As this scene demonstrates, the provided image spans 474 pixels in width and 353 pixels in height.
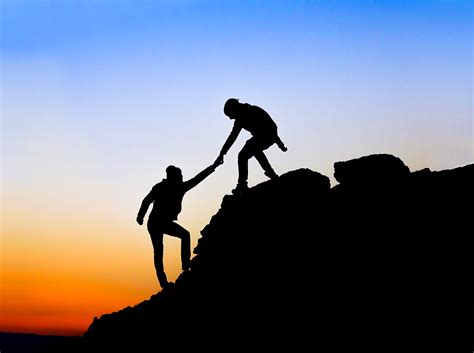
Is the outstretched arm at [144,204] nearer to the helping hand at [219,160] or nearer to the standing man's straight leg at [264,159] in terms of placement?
the helping hand at [219,160]

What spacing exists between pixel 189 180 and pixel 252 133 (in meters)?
2.48

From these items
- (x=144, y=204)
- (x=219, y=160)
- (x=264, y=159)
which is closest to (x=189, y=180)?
(x=219, y=160)

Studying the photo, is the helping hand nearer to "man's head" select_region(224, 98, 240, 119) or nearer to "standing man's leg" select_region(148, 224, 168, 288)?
"man's head" select_region(224, 98, 240, 119)

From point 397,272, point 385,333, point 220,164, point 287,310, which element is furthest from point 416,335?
point 220,164

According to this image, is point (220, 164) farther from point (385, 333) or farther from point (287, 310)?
point (385, 333)

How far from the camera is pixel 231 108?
70.2ft

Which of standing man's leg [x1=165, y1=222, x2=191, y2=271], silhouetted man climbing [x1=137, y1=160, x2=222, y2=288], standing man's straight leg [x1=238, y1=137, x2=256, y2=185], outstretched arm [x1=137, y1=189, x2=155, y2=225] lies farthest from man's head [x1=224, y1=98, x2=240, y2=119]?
standing man's leg [x1=165, y1=222, x2=191, y2=271]

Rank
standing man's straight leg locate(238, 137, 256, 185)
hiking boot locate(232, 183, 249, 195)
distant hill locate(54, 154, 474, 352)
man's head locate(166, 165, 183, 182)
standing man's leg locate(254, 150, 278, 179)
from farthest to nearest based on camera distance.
A: hiking boot locate(232, 183, 249, 195), standing man's leg locate(254, 150, 278, 179), standing man's straight leg locate(238, 137, 256, 185), man's head locate(166, 165, 183, 182), distant hill locate(54, 154, 474, 352)

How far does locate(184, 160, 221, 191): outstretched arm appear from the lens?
21.2 meters

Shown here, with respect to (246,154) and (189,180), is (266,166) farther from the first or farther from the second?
(189,180)

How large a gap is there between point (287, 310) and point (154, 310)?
4.86 meters

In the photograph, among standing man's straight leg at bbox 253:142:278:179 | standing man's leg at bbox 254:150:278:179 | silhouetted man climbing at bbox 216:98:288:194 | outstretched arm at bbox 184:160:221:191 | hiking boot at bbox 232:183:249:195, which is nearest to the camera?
outstretched arm at bbox 184:160:221:191

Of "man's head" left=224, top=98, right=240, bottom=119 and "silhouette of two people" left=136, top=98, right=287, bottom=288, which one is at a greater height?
"man's head" left=224, top=98, right=240, bottom=119

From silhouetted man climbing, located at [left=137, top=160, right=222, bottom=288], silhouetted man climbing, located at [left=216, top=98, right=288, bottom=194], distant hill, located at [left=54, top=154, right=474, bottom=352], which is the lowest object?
distant hill, located at [left=54, top=154, right=474, bottom=352]
